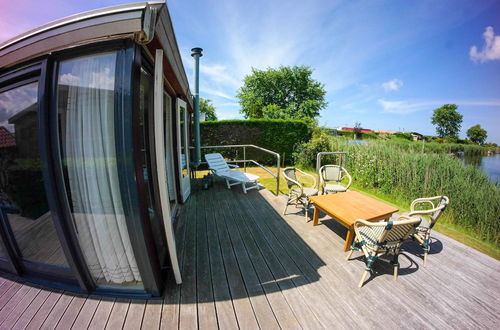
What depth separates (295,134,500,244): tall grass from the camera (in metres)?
3.20

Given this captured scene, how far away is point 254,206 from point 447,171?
4602 millimetres

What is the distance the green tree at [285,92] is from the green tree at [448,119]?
3458 centimetres

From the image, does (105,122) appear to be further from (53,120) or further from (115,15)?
(115,15)

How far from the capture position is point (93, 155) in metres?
1.37

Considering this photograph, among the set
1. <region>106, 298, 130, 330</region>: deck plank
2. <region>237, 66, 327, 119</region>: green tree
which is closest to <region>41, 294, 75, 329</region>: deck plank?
<region>106, 298, 130, 330</region>: deck plank

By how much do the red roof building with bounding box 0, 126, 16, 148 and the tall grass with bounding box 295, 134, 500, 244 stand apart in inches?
248

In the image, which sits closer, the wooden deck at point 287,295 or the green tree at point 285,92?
the wooden deck at point 287,295

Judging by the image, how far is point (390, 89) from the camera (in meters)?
16.9

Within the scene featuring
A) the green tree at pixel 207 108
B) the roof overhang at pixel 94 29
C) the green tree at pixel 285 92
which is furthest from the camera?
the green tree at pixel 207 108

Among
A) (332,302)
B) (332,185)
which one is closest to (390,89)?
(332,185)

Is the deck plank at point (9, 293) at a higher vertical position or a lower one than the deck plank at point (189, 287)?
lower

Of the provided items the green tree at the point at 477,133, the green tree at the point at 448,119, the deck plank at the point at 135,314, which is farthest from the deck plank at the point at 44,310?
the green tree at the point at 448,119

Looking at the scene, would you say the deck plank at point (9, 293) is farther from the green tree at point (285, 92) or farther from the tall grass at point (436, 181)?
the green tree at point (285, 92)

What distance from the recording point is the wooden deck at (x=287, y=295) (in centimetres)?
143
